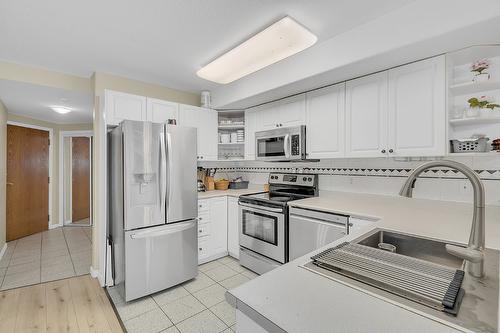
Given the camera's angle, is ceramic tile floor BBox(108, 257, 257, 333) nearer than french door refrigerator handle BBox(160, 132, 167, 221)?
Yes

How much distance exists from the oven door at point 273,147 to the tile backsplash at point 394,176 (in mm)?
422

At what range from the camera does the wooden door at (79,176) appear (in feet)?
17.8

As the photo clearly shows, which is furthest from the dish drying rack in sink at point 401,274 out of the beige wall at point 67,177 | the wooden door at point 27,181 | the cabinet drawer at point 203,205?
the beige wall at point 67,177

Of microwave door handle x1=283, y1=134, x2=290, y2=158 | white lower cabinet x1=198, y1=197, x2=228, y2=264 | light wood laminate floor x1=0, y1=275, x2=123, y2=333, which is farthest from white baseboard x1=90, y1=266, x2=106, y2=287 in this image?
microwave door handle x1=283, y1=134, x2=290, y2=158

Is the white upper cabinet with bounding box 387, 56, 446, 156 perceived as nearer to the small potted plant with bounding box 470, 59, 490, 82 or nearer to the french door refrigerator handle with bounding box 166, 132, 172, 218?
the small potted plant with bounding box 470, 59, 490, 82

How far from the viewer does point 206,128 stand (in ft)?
11.5

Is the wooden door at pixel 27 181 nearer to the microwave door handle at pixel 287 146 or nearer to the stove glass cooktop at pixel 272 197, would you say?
the stove glass cooktop at pixel 272 197

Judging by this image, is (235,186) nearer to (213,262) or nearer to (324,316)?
(213,262)

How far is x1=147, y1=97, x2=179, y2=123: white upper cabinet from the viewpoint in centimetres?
289

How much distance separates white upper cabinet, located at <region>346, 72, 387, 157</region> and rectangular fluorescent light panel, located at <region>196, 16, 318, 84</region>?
2.32 ft

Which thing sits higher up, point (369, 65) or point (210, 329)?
point (369, 65)

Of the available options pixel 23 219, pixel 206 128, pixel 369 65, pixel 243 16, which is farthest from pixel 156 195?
pixel 23 219

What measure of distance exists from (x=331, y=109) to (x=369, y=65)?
572 millimetres

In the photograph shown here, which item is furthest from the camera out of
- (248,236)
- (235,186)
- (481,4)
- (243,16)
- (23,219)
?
(23,219)
